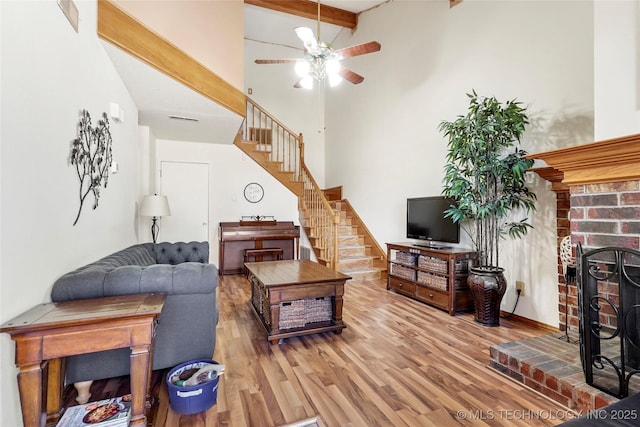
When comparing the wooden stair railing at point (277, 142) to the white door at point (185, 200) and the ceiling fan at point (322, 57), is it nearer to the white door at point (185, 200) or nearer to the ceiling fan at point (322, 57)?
the white door at point (185, 200)

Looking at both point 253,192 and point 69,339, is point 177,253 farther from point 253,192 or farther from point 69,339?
point 253,192

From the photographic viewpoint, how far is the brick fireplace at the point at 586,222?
68.1 inches

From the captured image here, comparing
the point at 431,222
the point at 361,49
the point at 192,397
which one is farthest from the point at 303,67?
the point at 192,397

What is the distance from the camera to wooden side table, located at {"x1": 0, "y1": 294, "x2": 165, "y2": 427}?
53.2 inches

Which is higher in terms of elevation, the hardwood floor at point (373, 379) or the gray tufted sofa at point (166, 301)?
the gray tufted sofa at point (166, 301)

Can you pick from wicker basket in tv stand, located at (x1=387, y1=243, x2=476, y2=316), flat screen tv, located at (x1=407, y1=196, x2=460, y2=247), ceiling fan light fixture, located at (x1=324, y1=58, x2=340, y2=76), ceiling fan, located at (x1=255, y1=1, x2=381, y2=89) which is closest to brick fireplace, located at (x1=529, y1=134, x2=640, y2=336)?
wicker basket in tv stand, located at (x1=387, y1=243, x2=476, y2=316)

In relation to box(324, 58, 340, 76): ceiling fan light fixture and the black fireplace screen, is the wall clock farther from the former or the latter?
the black fireplace screen

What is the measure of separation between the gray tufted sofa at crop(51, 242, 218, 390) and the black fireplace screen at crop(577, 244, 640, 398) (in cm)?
232

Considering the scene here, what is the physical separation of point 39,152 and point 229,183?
459 centimetres

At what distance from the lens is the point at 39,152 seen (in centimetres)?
167

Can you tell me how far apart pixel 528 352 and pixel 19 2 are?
366 centimetres

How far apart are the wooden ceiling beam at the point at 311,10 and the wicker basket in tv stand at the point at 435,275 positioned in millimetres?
4743

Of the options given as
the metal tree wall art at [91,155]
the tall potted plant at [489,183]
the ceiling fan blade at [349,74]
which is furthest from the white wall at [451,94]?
the metal tree wall art at [91,155]

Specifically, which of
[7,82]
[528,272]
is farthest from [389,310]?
[7,82]
